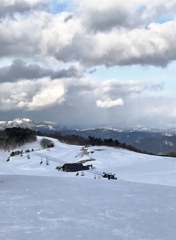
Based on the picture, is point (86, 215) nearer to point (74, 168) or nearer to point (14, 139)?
point (74, 168)

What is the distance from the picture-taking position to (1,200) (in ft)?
91.4

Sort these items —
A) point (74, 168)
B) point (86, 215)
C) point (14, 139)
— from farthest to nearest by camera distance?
1. point (14, 139)
2. point (74, 168)
3. point (86, 215)

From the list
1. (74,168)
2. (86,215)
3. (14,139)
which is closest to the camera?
(86,215)

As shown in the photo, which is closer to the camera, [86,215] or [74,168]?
→ [86,215]

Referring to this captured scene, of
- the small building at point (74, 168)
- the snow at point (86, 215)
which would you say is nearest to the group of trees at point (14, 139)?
the small building at point (74, 168)

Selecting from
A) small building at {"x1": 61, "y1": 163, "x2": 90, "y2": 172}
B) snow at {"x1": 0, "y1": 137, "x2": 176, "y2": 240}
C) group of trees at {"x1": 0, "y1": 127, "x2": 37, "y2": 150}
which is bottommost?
snow at {"x1": 0, "y1": 137, "x2": 176, "y2": 240}

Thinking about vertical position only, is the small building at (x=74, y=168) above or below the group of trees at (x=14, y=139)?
below

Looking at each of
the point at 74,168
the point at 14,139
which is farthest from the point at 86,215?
the point at 14,139

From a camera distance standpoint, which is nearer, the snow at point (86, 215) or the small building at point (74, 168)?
the snow at point (86, 215)

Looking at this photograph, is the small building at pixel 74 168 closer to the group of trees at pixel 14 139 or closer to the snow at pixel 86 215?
the snow at pixel 86 215

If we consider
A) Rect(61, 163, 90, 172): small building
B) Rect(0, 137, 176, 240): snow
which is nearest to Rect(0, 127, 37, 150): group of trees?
Rect(61, 163, 90, 172): small building

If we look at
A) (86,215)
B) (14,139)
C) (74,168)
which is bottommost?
(86,215)

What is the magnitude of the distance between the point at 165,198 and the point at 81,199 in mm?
7679

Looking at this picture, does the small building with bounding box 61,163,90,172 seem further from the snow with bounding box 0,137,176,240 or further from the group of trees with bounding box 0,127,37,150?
the group of trees with bounding box 0,127,37,150
